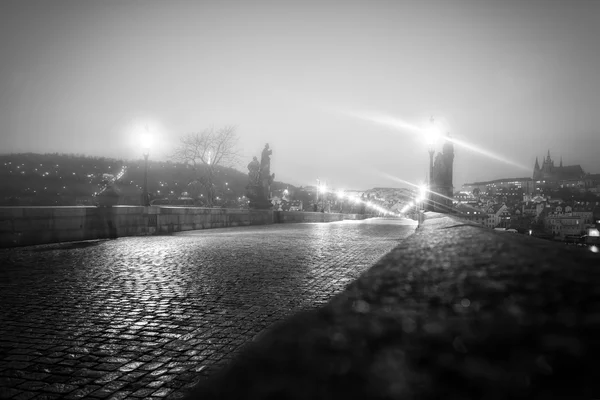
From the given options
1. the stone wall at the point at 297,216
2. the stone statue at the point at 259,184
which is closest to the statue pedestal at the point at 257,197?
the stone statue at the point at 259,184

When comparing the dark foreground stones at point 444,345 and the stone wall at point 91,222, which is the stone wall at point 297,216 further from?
the dark foreground stones at point 444,345

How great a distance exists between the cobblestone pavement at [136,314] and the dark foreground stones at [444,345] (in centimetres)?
200

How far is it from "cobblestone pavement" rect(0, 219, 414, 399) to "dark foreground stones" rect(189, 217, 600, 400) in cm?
200

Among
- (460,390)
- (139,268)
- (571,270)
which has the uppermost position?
(571,270)

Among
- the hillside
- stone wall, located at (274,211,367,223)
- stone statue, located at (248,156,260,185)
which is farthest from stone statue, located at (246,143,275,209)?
the hillside

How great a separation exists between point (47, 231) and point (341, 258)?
8789mm

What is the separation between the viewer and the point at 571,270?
2.91 feet

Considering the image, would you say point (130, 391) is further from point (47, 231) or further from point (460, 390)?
point (47, 231)

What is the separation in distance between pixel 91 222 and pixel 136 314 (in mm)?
11120

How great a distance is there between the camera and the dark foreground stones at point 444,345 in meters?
0.55

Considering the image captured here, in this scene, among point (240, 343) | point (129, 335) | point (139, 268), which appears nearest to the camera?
point (240, 343)

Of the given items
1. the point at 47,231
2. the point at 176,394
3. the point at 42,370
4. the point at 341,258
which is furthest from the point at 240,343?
the point at 47,231

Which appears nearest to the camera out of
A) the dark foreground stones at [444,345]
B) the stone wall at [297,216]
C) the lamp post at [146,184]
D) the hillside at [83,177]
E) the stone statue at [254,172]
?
the dark foreground stones at [444,345]

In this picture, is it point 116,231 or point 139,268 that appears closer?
point 139,268
